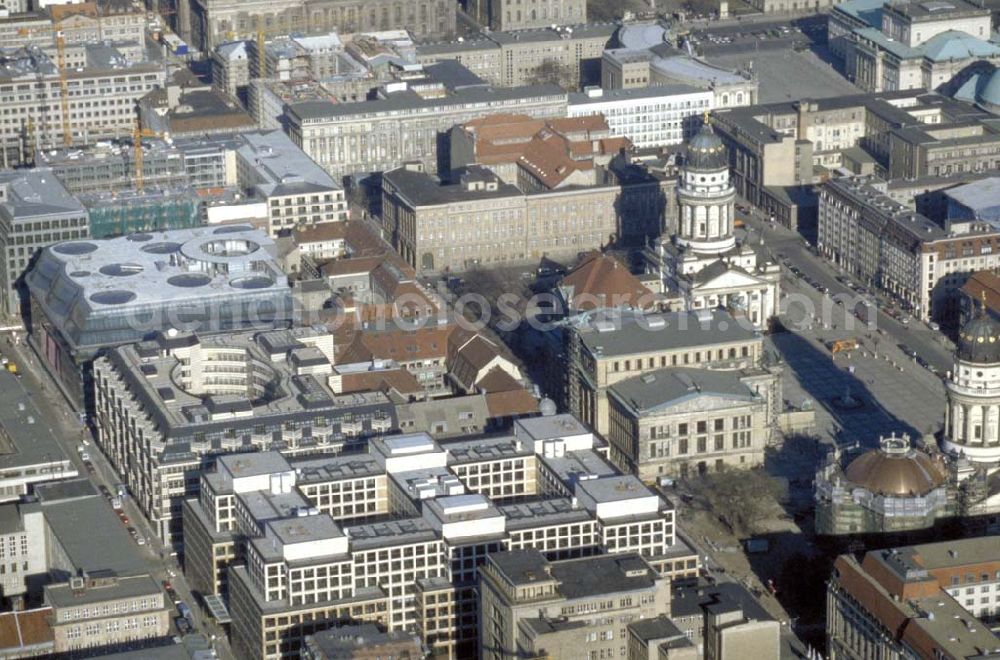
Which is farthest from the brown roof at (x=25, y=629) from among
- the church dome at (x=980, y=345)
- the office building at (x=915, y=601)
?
the church dome at (x=980, y=345)

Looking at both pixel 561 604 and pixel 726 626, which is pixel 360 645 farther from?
pixel 726 626

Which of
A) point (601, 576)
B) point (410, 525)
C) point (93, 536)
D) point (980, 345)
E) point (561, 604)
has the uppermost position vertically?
point (980, 345)

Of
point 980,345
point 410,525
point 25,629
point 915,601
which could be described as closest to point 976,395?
point 980,345

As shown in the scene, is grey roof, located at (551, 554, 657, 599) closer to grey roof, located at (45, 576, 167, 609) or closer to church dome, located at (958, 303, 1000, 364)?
grey roof, located at (45, 576, 167, 609)

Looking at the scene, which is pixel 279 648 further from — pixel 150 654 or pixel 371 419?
pixel 371 419

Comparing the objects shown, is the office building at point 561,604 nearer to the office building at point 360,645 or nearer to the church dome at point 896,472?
the office building at point 360,645
